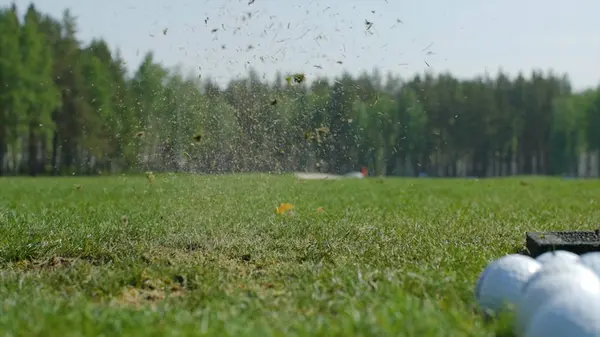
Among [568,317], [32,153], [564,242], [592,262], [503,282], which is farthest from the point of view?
[32,153]

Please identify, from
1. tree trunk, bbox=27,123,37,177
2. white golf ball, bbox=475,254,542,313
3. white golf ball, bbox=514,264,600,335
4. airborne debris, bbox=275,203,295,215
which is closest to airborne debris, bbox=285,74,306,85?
airborne debris, bbox=275,203,295,215

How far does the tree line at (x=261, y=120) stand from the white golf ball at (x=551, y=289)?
207 inches

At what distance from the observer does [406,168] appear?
8406cm

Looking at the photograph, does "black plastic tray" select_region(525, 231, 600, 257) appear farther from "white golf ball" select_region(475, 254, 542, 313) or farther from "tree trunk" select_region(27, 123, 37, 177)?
"tree trunk" select_region(27, 123, 37, 177)

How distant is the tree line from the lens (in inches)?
380

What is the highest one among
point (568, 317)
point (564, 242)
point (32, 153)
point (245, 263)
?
point (32, 153)

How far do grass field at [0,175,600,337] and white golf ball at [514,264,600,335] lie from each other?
181 millimetres

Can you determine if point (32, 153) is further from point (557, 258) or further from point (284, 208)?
point (557, 258)

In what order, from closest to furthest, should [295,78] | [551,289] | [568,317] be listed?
[568,317] < [551,289] < [295,78]

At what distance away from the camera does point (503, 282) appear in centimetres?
457

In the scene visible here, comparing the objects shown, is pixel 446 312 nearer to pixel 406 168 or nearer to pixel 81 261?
pixel 81 261

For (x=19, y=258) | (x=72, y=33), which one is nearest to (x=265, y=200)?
(x=19, y=258)

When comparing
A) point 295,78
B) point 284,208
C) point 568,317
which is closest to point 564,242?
point 568,317

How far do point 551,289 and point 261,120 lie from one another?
6087 millimetres
